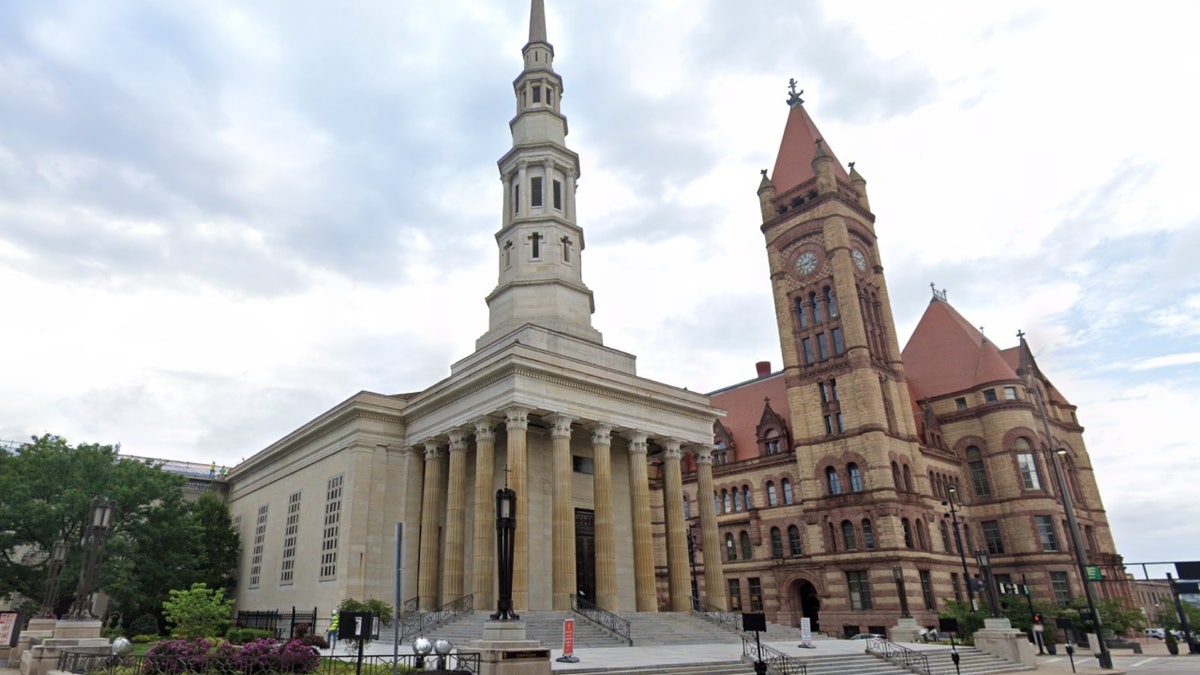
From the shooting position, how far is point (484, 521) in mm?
33062

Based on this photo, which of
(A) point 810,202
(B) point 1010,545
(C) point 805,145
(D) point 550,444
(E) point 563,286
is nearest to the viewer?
(D) point 550,444

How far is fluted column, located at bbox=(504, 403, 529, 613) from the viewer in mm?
31859

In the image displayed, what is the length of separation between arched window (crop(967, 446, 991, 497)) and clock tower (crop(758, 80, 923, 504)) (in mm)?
7032

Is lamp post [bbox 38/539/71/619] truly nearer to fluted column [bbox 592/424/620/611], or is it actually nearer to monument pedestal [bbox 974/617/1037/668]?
fluted column [bbox 592/424/620/611]

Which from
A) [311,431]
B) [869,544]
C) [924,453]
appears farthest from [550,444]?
[924,453]

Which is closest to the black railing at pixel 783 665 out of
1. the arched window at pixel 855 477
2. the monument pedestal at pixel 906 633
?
the monument pedestal at pixel 906 633

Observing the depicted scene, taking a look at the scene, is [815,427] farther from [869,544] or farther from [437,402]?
[437,402]

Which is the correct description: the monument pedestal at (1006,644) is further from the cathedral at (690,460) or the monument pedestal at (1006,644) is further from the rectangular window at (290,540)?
the rectangular window at (290,540)

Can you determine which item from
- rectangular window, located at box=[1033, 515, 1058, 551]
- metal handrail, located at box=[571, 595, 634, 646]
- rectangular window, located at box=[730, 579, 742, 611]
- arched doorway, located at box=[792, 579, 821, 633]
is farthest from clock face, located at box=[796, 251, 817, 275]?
metal handrail, located at box=[571, 595, 634, 646]

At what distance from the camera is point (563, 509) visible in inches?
1302

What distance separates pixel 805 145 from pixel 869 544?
1413 inches

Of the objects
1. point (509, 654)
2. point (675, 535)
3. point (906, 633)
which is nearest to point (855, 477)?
point (906, 633)

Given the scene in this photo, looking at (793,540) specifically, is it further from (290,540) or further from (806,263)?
(290,540)

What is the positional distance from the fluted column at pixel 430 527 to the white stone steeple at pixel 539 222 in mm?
6918
